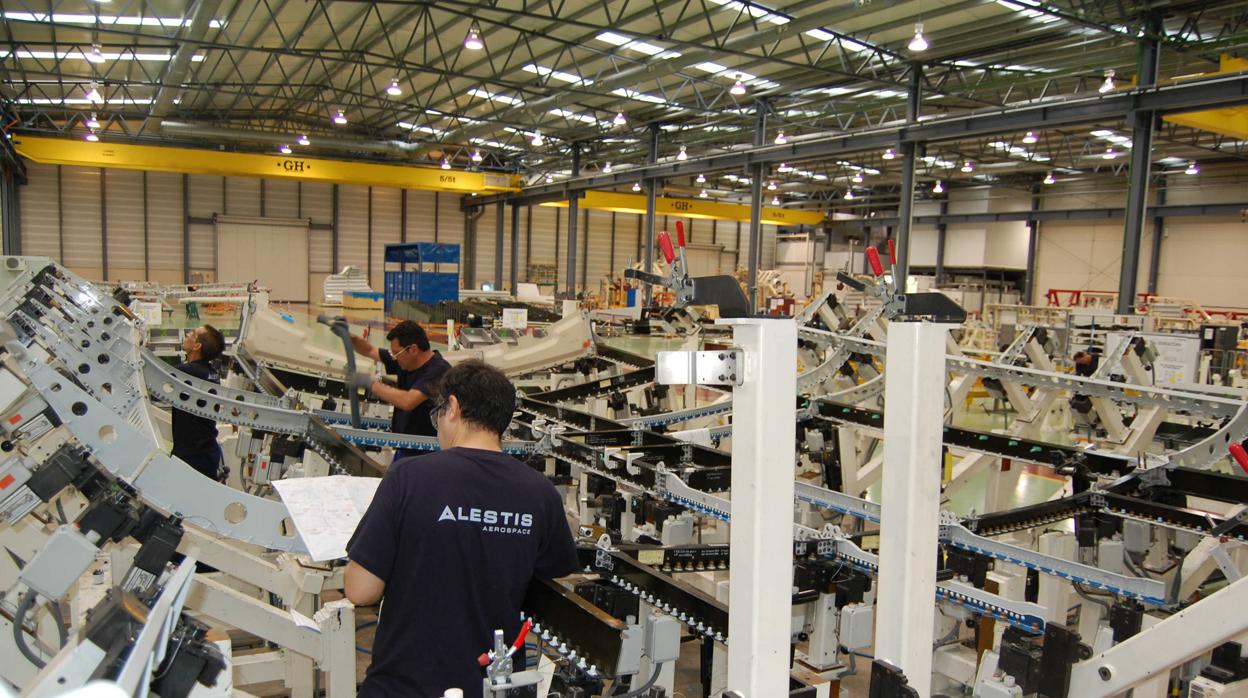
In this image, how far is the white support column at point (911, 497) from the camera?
1749 millimetres

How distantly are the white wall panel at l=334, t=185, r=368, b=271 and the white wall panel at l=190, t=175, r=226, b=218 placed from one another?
389 centimetres

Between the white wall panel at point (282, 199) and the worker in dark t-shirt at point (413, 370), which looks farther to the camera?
the white wall panel at point (282, 199)

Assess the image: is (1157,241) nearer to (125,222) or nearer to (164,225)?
(164,225)

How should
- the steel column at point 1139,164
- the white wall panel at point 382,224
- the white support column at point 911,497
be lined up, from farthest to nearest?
the white wall panel at point 382,224 → the steel column at point 1139,164 → the white support column at point 911,497

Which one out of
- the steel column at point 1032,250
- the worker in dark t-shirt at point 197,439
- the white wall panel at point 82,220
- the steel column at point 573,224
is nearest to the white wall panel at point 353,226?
the white wall panel at point 82,220

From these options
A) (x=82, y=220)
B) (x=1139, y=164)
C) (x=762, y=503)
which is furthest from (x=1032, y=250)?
(x=82, y=220)

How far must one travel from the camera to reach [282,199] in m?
29.0

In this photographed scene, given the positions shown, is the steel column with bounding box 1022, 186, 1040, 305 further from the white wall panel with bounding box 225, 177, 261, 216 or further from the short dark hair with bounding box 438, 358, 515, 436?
the short dark hair with bounding box 438, 358, 515, 436

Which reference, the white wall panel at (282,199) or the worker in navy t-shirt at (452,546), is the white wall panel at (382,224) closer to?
the white wall panel at (282,199)

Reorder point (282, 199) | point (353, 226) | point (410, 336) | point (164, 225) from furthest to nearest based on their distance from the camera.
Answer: point (353, 226), point (282, 199), point (164, 225), point (410, 336)

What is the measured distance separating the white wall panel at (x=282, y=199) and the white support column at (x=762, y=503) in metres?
30.2

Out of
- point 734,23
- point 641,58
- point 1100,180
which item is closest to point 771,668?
point 734,23

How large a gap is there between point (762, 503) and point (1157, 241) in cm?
3072

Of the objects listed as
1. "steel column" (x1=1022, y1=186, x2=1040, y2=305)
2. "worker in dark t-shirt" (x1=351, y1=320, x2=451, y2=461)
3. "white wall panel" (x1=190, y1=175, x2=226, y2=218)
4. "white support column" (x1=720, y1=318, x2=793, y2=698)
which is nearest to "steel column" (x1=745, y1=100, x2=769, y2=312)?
"worker in dark t-shirt" (x1=351, y1=320, x2=451, y2=461)
